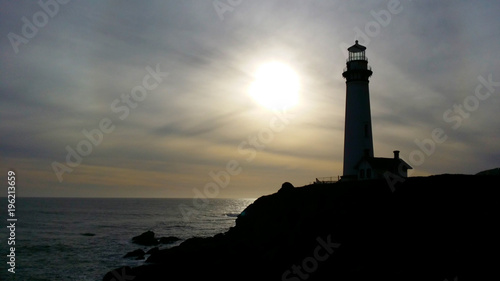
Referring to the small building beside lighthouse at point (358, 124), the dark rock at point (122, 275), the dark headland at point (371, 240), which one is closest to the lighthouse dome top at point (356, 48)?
the small building beside lighthouse at point (358, 124)

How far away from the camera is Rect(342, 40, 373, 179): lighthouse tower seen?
4106cm

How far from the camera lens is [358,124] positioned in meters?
41.4

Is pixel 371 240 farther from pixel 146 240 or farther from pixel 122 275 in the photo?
pixel 146 240

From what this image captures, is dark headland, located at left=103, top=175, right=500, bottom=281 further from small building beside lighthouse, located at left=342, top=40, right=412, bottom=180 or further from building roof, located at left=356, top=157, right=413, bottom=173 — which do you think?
small building beside lighthouse, located at left=342, top=40, right=412, bottom=180

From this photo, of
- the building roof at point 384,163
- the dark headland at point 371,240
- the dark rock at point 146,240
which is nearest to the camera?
the dark headland at point 371,240

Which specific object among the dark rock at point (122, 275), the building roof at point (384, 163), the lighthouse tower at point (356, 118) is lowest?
the dark rock at point (122, 275)

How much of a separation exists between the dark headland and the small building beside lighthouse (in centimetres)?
649

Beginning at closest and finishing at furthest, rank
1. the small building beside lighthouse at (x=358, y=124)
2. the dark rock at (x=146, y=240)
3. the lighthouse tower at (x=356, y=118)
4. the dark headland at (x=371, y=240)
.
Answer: the dark headland at (x=371, y=240)
the small building beside lighthouse at (x=358, y=124)
the lighthouse tower at (x=356, y=118)
the dark rock at (x=146, y=240)

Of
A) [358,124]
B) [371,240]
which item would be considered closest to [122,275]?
[371,240]

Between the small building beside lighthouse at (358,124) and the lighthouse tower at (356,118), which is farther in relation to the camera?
the lighthouse tower at (356,118)

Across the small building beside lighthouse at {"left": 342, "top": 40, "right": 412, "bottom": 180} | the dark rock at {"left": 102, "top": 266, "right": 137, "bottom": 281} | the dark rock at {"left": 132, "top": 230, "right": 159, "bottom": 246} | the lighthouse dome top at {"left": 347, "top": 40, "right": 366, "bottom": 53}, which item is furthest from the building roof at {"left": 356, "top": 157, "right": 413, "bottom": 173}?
the dark rock at {"left": 132, "top": 230, "right": 159, "bottom": 246}

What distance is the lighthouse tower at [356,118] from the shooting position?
4106cm

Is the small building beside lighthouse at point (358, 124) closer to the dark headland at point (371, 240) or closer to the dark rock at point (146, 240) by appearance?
the dark headland at point (371, 240)

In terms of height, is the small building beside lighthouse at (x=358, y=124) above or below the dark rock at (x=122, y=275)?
above
